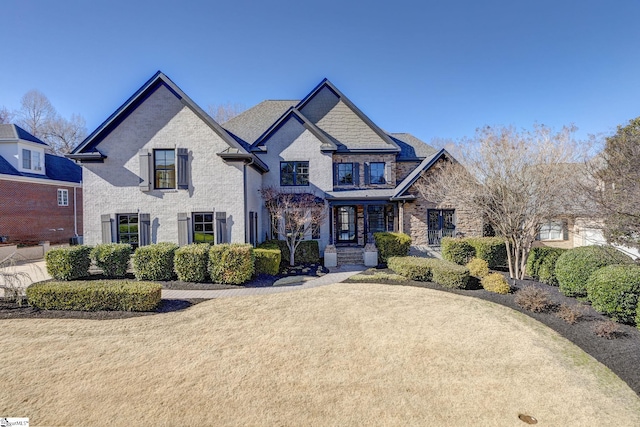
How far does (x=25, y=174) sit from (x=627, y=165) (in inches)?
1237

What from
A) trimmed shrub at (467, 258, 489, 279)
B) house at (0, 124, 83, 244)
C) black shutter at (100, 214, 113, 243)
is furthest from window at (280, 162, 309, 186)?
house at (0, 124, 83, 244)

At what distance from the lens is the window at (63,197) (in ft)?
71.4

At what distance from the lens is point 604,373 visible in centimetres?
540

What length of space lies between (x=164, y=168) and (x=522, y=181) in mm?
15156

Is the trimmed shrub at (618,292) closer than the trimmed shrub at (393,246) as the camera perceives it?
Yes

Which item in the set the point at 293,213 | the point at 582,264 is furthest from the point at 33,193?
the point at 582,264

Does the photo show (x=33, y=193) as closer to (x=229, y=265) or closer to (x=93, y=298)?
(x=93, y=298)

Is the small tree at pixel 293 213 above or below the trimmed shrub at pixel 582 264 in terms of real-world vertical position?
above

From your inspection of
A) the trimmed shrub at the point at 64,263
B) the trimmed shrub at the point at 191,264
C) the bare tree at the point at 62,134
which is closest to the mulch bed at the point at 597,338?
the trimmed shrub at the point at 191,264

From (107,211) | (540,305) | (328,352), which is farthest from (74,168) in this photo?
(540,305)

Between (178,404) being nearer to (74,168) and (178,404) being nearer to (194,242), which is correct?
(194,242)

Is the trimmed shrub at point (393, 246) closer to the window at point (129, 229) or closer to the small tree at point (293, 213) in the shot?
the small tree at point (293, 213)

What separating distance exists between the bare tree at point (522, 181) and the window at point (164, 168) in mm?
13135

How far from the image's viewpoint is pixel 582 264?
8.78 metres
